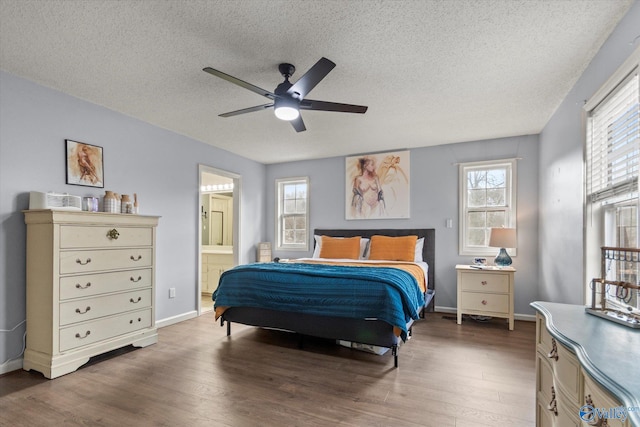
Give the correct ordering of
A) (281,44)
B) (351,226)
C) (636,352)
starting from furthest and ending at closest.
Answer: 1. (351,226)
2. (281,44)
3. (636,352)

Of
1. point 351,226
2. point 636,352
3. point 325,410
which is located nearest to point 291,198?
point 351,226

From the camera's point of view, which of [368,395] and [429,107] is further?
[429,107]

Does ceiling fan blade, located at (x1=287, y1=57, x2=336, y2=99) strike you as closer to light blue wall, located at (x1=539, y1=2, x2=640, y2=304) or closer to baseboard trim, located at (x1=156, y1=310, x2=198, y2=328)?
light blue wall, located at (x1=539, y1=2, x2=640, y2=304)

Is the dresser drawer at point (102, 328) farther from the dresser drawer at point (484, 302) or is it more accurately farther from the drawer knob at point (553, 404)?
the dresser drawer at point (484, 302)

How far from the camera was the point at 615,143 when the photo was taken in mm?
1972

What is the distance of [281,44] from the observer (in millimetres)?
2184

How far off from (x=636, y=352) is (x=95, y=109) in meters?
4.31

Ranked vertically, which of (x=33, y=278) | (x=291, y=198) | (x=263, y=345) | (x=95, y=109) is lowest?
(x=263, y=345)

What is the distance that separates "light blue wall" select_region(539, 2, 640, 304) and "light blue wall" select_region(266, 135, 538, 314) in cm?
28

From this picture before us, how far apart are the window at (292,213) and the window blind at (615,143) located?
4.06 metres

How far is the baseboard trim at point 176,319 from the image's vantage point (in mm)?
3853

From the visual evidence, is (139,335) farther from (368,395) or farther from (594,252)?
(594,252)

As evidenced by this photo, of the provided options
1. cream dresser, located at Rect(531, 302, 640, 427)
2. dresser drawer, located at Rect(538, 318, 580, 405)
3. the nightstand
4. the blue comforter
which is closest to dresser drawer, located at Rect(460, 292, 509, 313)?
the nightstand

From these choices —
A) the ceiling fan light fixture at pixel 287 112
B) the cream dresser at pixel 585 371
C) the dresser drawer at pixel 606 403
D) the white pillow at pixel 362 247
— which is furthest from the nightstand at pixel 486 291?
the dresser drawer at pixel 606 403
